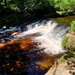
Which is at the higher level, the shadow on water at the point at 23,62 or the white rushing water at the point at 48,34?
the white rushing water at the point at 48,34

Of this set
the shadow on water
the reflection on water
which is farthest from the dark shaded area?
the shadow on water

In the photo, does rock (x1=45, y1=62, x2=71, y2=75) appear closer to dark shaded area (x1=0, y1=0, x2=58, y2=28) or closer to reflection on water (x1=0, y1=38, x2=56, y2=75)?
reflection on water (x1=0, y1=38, x2=56, y2=75)

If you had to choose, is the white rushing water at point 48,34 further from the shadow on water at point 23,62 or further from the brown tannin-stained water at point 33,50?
the shadow on water at point 23,62

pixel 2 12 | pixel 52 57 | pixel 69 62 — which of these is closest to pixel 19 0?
pixel 2 12

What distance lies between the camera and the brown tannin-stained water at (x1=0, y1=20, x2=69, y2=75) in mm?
10716

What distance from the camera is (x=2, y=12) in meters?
20.5

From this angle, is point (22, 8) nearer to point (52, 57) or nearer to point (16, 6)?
point (16, 6)

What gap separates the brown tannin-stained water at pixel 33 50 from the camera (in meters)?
10.7

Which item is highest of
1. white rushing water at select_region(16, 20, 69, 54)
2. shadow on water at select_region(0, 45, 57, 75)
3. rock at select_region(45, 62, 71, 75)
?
rock at select_region(45, 62, 71, 75)

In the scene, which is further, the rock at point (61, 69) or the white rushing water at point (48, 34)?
the white rushing water at point (48, 34)

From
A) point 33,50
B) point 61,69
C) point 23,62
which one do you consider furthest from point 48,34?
point 61,69

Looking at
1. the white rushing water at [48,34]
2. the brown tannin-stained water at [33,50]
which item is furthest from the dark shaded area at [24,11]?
the brown tannin-stained water at [33,50]

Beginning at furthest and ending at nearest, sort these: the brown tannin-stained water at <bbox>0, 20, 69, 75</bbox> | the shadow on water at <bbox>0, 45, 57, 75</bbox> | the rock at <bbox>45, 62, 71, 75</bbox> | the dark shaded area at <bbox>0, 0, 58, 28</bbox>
Answer: the dark shaded area at <bbox>0, 0, 58, 28</bbox>, the brown tannin-stained water at <bbox>0, 20, 69, 75</bbox>, the shadow on water at <bbox>0, 45, 57, 75</bbox>, the rock at <bbox>45, 62, 71, 75</bbox>

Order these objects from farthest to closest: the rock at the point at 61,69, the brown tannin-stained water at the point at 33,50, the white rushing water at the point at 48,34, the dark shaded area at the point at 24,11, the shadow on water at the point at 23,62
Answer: the dark shaded area at the point at 24,11 → the white rushing water at the point at 48,34 → the brown tannin-stained water at the point at 33,50 → the shadow on water at the point at 23,62 → the rock at the point at 61,69
